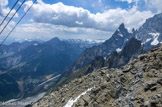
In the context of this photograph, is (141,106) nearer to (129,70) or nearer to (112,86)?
(112,86)

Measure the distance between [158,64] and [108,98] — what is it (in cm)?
982

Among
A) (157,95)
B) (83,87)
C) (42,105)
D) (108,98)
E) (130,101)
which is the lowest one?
(42,105)

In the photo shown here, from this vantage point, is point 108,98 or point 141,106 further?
point 108,98

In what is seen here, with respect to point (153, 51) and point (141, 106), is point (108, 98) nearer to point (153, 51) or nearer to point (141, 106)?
point (141, 106)

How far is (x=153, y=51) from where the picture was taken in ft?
117

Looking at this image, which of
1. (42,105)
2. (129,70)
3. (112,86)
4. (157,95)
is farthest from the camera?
(42,105)

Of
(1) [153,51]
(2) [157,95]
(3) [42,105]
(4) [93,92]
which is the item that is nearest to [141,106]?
(2) [157,95]

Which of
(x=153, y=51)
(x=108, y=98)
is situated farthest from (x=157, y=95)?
(x=153, y=51)

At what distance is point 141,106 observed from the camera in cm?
2128

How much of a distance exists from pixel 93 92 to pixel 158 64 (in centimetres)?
1189

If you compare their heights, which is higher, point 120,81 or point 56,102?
point 120,81

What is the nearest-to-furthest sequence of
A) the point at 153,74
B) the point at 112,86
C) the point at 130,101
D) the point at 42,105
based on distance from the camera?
the point at 130,101 < the point at 153,74 < the point at 112,86 < the point at 42,105

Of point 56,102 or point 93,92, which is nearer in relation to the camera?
point 93,92

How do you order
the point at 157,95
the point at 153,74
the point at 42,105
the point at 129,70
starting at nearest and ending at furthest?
the point at 157,95 < the point at 153,74 < the point at 129,70 < the point at 42,105
